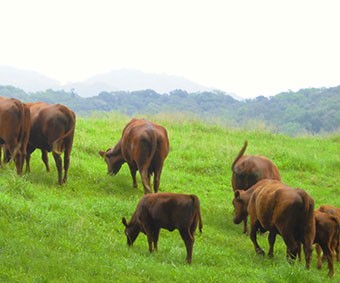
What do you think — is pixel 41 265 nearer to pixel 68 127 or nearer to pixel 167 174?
pixel 68 127

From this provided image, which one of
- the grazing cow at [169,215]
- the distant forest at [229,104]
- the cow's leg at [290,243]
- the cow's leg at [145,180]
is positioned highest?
the grazing cow at [169,215]

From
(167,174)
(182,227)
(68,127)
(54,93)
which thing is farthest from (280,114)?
(182,227)

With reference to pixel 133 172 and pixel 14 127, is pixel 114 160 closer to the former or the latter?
pixel 133 172

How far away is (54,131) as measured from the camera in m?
13.8

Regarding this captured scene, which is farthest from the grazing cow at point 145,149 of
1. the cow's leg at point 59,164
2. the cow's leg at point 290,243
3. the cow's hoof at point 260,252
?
the cow's leg at point 290,243

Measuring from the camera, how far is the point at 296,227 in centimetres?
1043

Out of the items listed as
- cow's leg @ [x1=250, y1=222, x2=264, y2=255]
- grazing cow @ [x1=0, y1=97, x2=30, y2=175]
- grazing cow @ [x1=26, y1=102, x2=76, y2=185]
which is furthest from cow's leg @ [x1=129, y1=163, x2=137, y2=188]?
cow's leg @ [x1=250, y1=222, x2=264, y2=255]

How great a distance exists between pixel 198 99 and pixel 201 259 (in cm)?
6034

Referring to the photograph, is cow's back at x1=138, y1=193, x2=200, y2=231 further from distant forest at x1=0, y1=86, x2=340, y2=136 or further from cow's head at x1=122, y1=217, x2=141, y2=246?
distant forest at x1=0, y1=86, x2=340, y2=136

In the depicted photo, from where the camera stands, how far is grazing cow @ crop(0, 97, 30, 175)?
42.4ft

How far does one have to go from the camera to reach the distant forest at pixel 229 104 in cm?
5466

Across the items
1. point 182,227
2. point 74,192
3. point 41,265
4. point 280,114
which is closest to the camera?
point 41,265

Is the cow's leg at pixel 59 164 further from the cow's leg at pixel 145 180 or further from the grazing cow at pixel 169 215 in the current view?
the grazing cow at pixel 169 215

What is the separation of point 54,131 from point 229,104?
5858 cm
